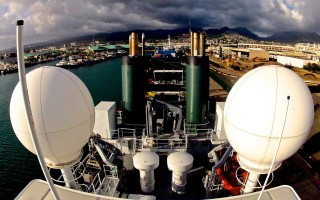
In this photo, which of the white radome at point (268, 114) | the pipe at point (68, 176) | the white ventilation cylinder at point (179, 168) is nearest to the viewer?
the white radome at point (268, 114)

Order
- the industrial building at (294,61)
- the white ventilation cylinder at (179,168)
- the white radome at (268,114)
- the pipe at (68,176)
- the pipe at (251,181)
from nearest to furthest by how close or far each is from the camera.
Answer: the white radome at (268,114) < the pipe at (251,181) < the pipe at (68,176) < the white ventilation cylinder at (179,168) < the industrial building at (294,61)

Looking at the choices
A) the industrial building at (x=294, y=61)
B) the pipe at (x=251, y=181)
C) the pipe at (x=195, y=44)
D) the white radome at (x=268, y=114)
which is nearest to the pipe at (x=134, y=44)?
the pipe at (x=195, y=44)

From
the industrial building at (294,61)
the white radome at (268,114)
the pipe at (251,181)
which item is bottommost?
the pipe at (251,181)

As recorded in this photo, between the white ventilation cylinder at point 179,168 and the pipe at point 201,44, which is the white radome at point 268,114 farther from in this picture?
the pipe at point 201,44

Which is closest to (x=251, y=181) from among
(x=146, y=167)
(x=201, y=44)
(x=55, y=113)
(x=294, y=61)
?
(x=146, y=167)

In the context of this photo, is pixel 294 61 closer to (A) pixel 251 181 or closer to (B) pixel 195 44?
(B) pixel 195 44

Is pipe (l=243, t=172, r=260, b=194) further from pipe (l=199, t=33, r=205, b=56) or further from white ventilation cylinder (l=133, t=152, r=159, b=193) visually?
pipe (l=199, t=33, r=205, b=56)
